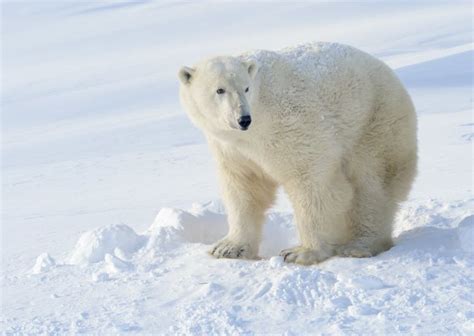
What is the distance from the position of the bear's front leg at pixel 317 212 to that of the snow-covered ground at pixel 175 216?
30 cm

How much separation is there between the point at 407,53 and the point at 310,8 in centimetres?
996

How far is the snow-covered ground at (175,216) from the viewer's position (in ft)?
13.3

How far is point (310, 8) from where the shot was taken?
84.5 ft

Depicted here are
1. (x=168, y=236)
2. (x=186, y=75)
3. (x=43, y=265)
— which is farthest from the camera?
(x=168, y=236)

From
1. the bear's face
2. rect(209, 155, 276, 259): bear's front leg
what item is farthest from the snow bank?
the bear's face

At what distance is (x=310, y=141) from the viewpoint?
4844 millimetres

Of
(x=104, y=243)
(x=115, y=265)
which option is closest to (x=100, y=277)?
(x=115, y=265)

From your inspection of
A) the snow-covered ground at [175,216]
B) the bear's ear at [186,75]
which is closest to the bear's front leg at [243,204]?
the snow-covered ground at [175,216]

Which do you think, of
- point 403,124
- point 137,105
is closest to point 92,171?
point 137,105

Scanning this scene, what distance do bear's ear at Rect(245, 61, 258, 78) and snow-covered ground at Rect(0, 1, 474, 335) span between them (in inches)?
43.8

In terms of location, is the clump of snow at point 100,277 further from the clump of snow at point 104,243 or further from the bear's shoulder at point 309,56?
the bear's shoulder at point 309,56

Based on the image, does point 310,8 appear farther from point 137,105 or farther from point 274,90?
point 274,90

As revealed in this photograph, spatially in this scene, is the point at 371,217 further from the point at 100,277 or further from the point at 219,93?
the point at 100,277

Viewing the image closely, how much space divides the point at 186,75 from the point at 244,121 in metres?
0.67
